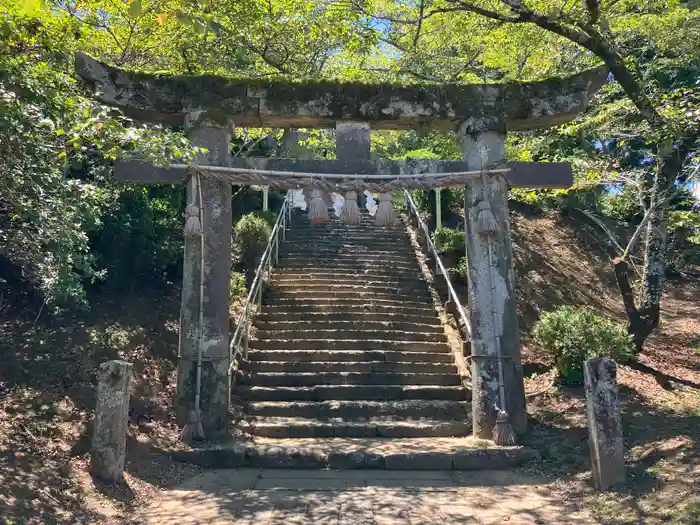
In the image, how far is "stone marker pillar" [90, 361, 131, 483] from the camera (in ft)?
16.6

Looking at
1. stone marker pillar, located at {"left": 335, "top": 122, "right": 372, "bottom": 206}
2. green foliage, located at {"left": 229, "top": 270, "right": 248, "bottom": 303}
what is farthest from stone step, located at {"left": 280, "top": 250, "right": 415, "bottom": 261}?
stone marker pillar, located at {"left": 335, "top": 122, "right": 372, "bottom": 206}

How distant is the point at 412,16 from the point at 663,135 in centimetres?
570

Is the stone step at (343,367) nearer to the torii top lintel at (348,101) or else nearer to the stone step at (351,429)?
the stone step at (351,429)

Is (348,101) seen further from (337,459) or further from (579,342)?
(579,342)

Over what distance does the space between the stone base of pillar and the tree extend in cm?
581

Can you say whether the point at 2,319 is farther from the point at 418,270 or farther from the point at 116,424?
the point at 418,270

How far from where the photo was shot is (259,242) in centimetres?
1186

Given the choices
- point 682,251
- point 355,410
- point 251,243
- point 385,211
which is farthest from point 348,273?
point 682,251

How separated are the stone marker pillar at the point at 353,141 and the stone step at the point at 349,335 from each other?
312 centimetres

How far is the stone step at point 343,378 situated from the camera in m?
8.13

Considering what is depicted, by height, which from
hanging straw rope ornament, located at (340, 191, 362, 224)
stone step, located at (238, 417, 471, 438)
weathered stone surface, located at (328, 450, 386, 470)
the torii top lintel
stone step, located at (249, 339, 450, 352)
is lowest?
weathered stone surface, located at (328, 450, 386, 470)

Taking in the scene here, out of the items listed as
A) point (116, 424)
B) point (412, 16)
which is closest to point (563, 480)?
point (116, 424)

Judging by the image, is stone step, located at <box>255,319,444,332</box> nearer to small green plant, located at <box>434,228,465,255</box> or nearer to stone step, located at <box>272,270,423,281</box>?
stone step, located at <box>272,270,423,281</box>

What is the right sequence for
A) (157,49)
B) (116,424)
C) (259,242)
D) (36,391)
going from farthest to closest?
(259,242) < (157,49) < (36,391) < (116,424)
